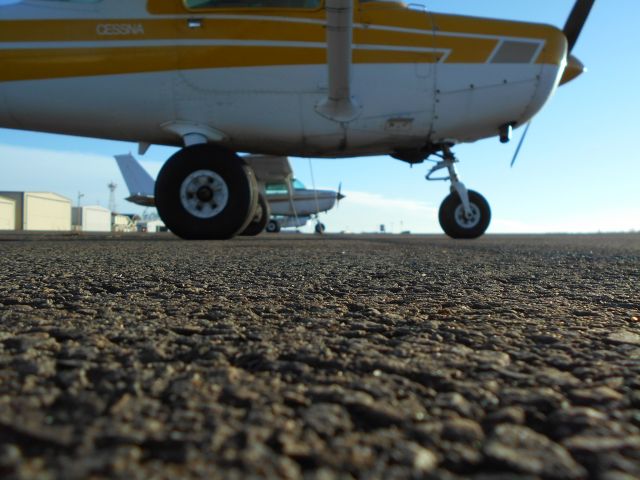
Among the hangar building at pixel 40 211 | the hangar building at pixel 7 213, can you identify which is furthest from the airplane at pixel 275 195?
the hangar building at pixel 40 211

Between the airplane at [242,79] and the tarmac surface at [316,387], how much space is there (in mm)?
2724

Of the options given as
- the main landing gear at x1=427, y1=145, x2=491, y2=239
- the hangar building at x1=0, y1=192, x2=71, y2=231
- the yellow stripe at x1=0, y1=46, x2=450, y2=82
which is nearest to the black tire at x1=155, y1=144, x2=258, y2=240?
the yellow stripe at x1=0, y1=46, x2=450, y2=82

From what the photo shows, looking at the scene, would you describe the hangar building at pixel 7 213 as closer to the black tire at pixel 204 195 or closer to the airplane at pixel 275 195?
the airplane at pixel 275 195

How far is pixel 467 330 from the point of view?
829 millimetres

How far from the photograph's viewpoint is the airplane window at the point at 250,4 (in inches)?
147

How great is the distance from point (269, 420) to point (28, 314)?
69 cm

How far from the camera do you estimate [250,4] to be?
3.81 m

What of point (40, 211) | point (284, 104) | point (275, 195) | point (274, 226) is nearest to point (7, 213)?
point (40, 211)

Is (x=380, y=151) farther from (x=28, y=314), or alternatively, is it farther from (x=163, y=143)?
(x=28, y=314)

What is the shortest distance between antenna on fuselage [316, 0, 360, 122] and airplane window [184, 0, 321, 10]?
2.24 feet

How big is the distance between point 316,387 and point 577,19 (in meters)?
5.38

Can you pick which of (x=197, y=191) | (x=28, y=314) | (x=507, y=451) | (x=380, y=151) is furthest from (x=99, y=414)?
(x=380, y=151)

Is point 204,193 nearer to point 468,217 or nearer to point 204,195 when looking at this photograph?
point 204,195

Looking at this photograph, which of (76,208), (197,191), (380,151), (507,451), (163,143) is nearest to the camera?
(507,451)
